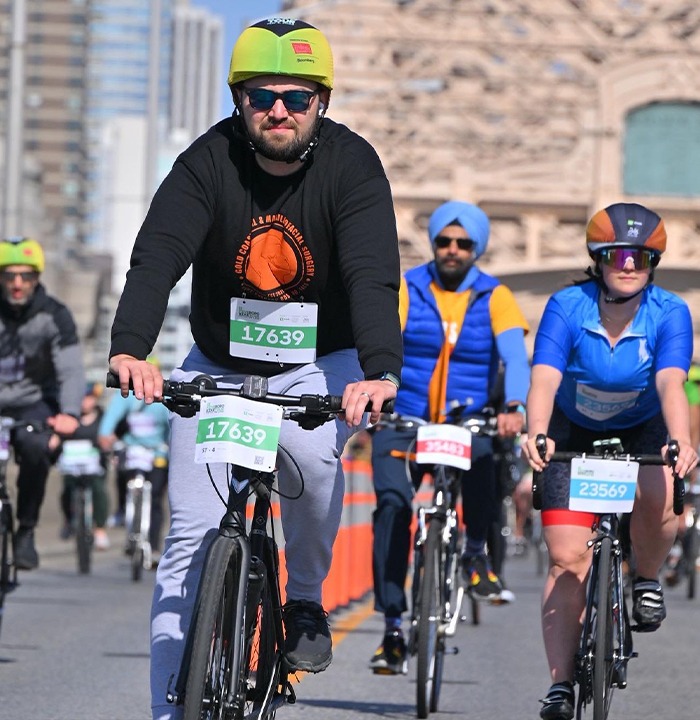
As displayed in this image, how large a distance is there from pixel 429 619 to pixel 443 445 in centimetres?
93

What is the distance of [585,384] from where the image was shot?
22.0ft

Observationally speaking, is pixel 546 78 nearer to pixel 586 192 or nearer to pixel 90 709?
pixel 586 192

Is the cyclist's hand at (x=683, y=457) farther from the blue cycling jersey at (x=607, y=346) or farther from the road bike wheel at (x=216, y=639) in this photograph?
the road bike wheel at (x=216, y=639)

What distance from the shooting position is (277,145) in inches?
208

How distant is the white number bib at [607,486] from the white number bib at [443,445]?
218 cm

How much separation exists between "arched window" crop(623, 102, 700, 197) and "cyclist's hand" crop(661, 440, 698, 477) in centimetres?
5430

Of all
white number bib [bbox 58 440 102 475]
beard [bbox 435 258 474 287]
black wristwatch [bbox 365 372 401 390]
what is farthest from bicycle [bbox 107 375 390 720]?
white number bib [bbox 58 440 102 475]

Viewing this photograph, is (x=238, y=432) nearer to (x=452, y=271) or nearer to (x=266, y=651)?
(x=266, y=651)

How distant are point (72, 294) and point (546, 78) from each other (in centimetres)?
2583

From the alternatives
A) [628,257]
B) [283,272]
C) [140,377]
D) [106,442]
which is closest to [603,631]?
[628,257]

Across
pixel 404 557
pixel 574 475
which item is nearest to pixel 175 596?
pixel 574 475

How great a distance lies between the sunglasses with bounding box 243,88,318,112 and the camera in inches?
207

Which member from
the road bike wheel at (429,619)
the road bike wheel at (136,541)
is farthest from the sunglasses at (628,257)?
the road bike wheel at (136,541)

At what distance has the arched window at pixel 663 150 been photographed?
197 ft
